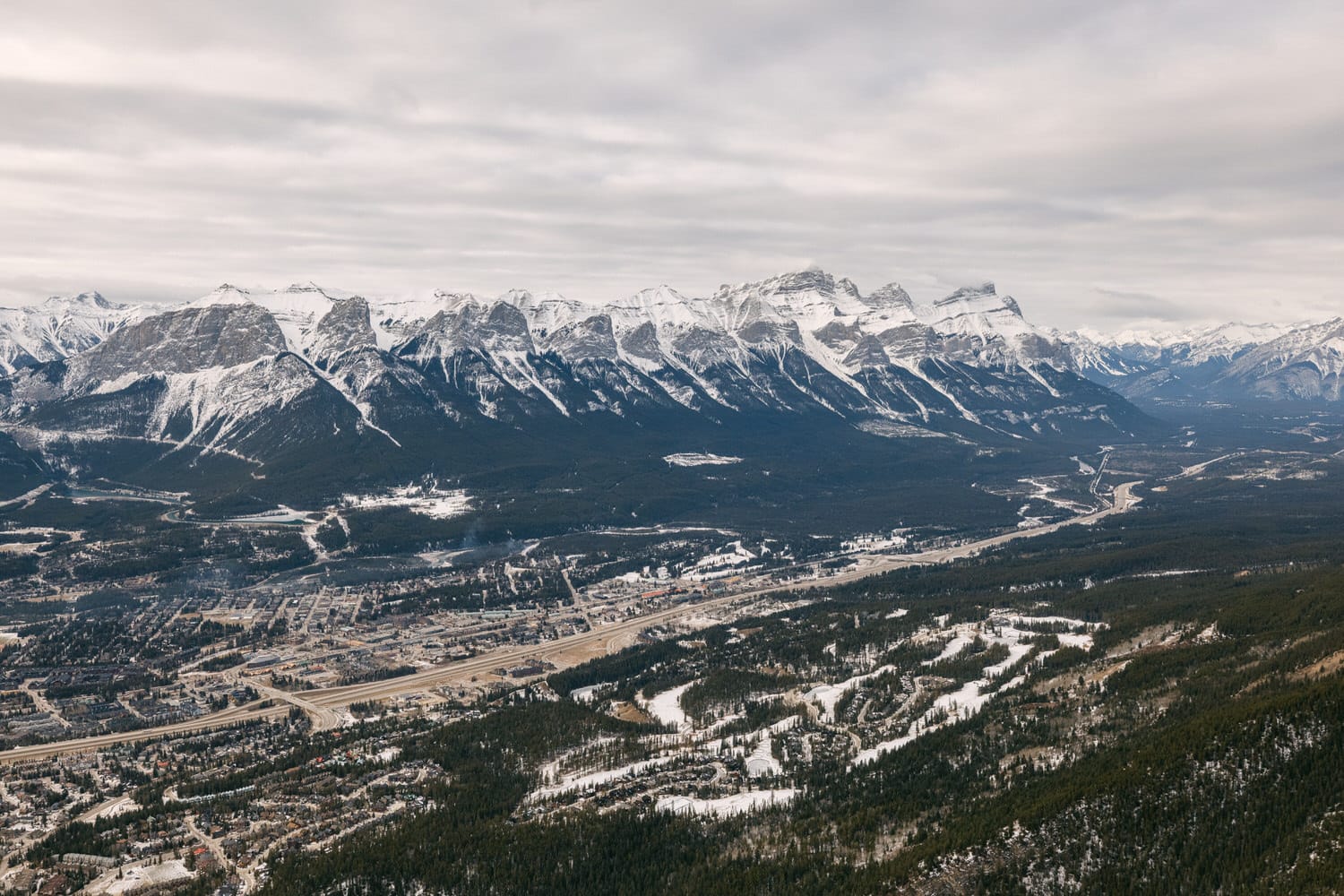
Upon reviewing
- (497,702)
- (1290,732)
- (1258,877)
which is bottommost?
(497,702)

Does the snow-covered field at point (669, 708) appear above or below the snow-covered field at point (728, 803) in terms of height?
below

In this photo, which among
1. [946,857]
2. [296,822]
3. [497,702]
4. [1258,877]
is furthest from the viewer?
[497,702]

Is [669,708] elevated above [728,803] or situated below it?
below

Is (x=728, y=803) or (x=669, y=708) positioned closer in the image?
(x=728, y=803)

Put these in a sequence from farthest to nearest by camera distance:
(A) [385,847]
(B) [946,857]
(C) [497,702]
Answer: (C) [497,702] < (A) [385,847] < (B) [946,857]

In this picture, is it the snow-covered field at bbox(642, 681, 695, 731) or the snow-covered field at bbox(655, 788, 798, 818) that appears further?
the snow-covered field at bbox(642, 681, 695, 731)

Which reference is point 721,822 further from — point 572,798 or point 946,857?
point 946,857

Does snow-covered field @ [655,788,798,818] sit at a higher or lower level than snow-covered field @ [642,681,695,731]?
higher

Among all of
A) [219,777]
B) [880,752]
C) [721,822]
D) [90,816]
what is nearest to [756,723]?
[880,752]

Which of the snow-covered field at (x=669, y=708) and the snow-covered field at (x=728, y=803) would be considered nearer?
the snow-covered field at (x=728, y=803)

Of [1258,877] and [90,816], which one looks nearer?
[1258,877]

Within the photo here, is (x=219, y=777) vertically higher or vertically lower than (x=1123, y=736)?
lower
